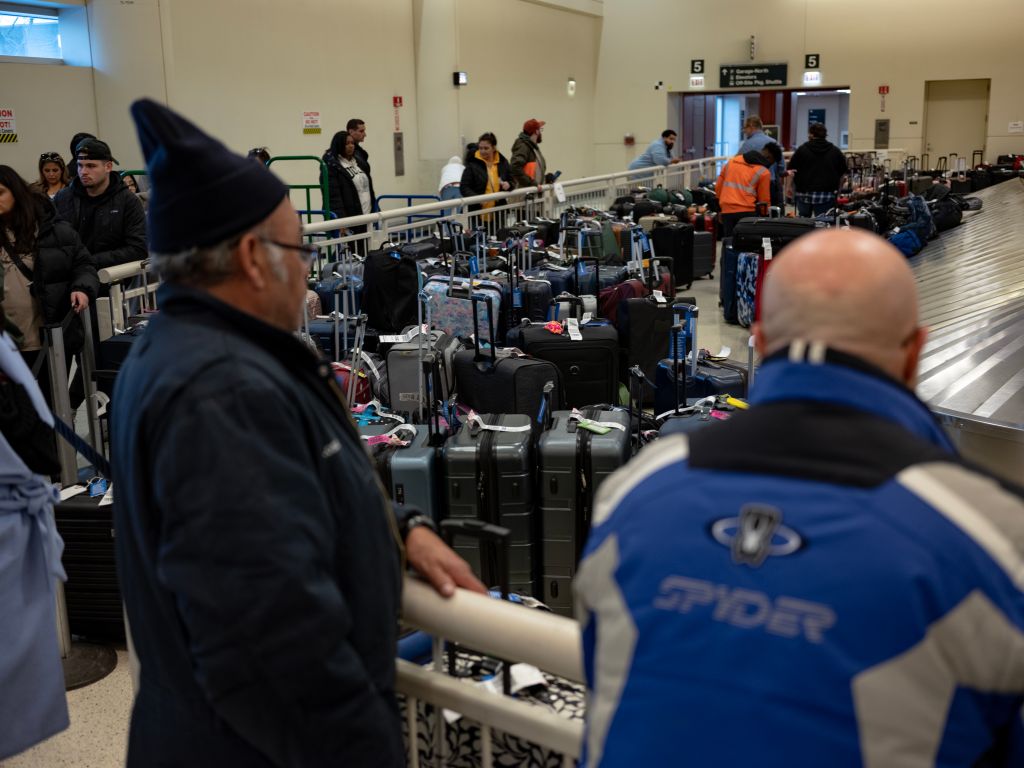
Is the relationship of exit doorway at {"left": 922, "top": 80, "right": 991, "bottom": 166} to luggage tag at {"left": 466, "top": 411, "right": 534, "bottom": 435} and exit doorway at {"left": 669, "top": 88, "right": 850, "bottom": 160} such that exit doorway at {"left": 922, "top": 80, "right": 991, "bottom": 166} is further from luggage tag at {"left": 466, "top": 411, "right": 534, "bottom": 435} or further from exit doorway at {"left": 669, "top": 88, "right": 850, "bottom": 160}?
luggage tag at {"left": 466, "top": 411, "right": 534, "bottom": 435}

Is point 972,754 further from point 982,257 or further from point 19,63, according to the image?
point 19,63

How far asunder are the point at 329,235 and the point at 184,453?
11.1 metres

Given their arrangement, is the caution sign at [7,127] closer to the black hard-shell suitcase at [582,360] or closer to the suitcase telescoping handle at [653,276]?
the suitcase telescoping handle at [653,276]

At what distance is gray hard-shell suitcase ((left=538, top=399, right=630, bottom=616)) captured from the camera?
458 cm

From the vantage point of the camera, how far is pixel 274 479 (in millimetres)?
1402

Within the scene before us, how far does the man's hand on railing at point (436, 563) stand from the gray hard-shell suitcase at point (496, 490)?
2.83m

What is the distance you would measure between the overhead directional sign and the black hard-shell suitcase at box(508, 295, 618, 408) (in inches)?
695

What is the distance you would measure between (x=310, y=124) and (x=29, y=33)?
3976mm

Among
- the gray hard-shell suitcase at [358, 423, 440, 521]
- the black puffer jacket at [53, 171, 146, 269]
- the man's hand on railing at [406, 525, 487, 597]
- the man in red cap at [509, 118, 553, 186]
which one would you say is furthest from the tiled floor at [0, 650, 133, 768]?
the man in red cap at [509, 118, 553, 186]

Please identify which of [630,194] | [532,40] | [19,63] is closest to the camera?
[19,63]

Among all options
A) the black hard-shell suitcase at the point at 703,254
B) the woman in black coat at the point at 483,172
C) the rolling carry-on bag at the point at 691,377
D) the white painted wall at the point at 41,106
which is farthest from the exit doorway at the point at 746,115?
the rolling carry-on bag at the point at 691,377

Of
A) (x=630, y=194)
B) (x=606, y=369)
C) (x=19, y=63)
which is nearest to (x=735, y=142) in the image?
(x=630, y=194)

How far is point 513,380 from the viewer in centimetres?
555

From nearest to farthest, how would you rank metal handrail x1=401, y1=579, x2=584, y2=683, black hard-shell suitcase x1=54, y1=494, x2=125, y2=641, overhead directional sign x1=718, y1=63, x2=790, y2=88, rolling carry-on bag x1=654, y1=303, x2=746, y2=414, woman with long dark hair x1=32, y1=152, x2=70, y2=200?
metal handrail x1=401, y1=579, x2=584, y2=683, black hard-shell suitcase x1=54, y1=494, x2=125, y2=641, rolling carry-on bag x1=654, y1=303, x2=746, y2=414, woman with long dark hair x1=32, y1=152, x2=70, y2=200, overhead directional sign x1=718, y1=63, x2=790, y2=88
